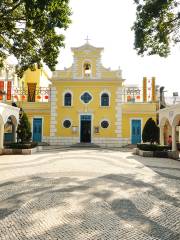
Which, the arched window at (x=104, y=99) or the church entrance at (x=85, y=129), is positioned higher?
the arched window at (x=104, y=99)

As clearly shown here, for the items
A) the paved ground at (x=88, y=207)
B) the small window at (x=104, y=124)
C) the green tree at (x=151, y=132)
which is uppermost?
the small window at (x=104, y=124)

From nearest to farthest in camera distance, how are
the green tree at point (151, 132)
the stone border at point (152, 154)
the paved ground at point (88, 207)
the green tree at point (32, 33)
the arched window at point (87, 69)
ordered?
the paved ground at point (88, 207) → the green tree at point (32, 33) → the stone border at point (152, 154) → the green tree at point (151, 132) → the arched window at point (87, 69)

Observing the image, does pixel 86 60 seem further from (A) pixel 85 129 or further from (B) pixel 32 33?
(B) pixel 32 33

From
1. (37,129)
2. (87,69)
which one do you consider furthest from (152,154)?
(37,129)

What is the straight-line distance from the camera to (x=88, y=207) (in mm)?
6004

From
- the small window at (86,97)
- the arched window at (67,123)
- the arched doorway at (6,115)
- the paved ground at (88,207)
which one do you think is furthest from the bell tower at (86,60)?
the paved ground at (88,207)

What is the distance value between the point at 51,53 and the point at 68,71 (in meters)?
15.4

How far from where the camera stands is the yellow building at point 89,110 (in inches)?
1110

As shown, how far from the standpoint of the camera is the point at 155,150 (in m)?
18.7

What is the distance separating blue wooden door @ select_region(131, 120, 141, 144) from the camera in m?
28.3

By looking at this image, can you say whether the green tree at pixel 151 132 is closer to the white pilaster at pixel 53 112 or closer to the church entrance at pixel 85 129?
the church entrance at pixel 85 129

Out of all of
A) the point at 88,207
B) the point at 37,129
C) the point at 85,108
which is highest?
the point at 85,108

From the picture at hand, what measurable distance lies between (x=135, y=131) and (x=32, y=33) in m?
18.5

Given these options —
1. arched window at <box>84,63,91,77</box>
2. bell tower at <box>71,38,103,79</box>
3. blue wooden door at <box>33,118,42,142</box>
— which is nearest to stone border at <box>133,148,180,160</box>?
bell tower at <box>71,38,103,79</box>
